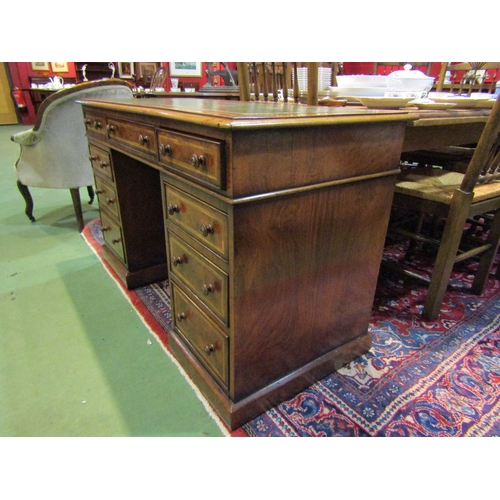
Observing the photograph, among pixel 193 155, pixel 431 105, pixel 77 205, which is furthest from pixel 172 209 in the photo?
pixel 77 205

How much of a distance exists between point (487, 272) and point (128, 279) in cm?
171

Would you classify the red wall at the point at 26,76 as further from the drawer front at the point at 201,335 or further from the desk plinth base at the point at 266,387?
the desk plinth base at the point at 266,387

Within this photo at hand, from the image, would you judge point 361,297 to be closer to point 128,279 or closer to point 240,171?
point 240,171

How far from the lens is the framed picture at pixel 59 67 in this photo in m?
7.69

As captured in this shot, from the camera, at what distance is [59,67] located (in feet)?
25.4

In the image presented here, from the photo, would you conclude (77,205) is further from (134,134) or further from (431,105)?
(431,105)

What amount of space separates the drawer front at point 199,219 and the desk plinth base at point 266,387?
1.49ft

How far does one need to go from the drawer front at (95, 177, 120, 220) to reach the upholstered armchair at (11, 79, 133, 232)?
1.79 ft

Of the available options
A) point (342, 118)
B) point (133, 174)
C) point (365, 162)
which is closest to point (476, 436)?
point (365, 162)

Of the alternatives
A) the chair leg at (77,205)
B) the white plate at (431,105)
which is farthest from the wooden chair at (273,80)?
the chair leg at (77,205)

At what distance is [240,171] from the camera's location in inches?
29.0

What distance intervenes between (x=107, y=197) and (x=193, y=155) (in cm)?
105

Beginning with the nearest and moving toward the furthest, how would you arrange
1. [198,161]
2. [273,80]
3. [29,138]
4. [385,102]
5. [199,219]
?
1. [198,161]
2. [199,219]
3. [385,102]
4. [273,80]
5. [29,138]

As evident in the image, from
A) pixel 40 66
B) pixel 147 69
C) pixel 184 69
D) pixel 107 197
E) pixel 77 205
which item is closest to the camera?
pixel 107 197
